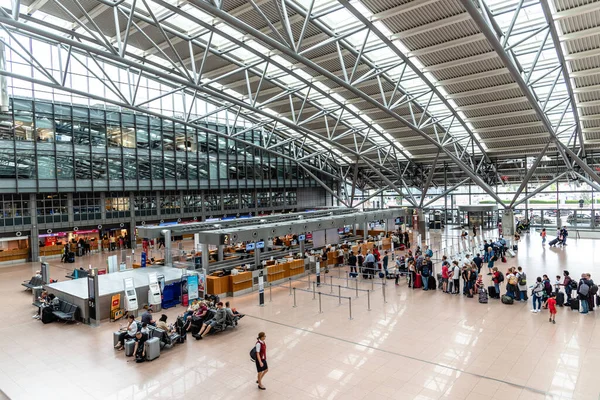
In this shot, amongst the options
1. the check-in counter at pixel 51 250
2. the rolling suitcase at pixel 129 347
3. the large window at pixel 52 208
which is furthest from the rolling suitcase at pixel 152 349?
the large window at pixel 52 208

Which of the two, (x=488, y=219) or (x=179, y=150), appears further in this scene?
(x=488, y=219)

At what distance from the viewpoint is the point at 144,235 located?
62.8 ft

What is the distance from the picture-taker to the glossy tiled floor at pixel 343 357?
8586 millimetres

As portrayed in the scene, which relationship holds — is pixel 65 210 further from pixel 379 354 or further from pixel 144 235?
pixel 379 354

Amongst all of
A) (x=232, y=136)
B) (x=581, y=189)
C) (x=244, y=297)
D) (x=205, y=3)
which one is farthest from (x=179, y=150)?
(x=581, y=189)

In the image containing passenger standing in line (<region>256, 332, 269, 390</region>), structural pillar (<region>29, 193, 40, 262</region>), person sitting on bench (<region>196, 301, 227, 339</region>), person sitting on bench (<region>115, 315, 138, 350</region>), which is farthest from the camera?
structural pillar (<region>29, 193, 40, 262</region>)

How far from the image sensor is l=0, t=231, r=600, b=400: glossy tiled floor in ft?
28.2

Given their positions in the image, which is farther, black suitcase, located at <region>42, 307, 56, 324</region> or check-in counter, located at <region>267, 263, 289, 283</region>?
check-in counter, located at <region>267, 263, 289, 283</region>

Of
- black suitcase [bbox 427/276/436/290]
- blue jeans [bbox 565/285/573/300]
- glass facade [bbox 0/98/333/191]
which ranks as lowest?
black suitcase [bbox 427/276/436/290]

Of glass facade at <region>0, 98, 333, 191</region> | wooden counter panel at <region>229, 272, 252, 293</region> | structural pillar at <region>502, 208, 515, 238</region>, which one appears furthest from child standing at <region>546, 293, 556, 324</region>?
structural pillar at <region>502, 208, 515, 238</region>

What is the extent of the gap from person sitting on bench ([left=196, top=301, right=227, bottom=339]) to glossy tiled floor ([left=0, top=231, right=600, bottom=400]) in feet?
1.17

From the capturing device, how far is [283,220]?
25.6 meters

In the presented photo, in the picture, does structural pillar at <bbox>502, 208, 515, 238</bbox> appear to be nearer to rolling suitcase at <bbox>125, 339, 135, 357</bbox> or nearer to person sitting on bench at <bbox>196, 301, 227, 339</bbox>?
person sitting on bench at <bbox>196, 301, 227, 339</bbox>

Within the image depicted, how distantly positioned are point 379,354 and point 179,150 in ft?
105
